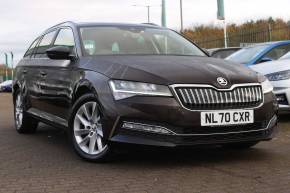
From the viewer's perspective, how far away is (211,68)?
5324mm

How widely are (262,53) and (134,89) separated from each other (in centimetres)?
568

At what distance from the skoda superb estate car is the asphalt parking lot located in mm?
243

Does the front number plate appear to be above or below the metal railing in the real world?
below

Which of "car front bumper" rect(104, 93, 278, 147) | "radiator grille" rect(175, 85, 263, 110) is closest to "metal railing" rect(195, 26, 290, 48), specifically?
"radiator grille" rect(175, 85, 263, 110)

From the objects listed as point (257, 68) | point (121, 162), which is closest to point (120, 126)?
point (121, 162)

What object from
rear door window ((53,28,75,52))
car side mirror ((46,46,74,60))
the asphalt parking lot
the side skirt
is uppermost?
rear door window ((53,28,75,52))

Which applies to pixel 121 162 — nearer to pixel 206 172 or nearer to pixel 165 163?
pixel 165 163

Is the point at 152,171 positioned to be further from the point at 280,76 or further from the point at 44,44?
the point at 280,76

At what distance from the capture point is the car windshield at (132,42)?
610 centimetres

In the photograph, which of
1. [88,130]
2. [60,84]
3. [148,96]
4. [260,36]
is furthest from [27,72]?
[260,36]

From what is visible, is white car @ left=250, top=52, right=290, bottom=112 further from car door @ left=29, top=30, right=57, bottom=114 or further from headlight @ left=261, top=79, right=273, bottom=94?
car door @ left=29, top=30, right=57, bottom=114

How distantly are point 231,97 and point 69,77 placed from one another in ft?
6.22

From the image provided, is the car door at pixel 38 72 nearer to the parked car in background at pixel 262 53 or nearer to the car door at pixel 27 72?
the car door at pixel 27 72

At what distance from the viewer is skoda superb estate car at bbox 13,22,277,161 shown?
16.1 ft
